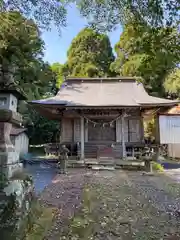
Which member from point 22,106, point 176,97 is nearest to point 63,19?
point 22,106

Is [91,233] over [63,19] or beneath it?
beneath

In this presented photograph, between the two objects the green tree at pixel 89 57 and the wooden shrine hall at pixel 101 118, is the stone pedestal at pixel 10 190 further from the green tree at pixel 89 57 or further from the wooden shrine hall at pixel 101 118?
the green tree at pixel 89 57

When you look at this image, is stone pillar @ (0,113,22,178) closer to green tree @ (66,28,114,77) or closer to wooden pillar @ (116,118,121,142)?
wooden pillar @ (116,118,121,142)

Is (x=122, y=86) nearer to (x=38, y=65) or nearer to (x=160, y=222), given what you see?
(x=38, y=65)

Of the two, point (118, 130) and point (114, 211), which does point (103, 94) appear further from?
point (114, 211)

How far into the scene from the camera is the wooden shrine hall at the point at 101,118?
1069 cm

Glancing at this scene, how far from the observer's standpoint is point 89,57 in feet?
76.6

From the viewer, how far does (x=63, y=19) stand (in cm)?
500

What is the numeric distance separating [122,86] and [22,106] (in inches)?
313

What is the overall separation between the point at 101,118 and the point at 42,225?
9405 millimetres

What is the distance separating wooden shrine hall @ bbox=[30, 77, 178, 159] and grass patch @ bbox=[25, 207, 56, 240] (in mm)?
7188

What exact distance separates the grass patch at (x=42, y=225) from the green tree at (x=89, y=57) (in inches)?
799

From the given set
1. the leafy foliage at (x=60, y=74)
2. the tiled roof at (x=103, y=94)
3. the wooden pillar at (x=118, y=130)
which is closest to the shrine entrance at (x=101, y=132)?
the wooden pillar at (x=118, y=130)

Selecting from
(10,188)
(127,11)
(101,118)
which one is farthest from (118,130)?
(10,188)
